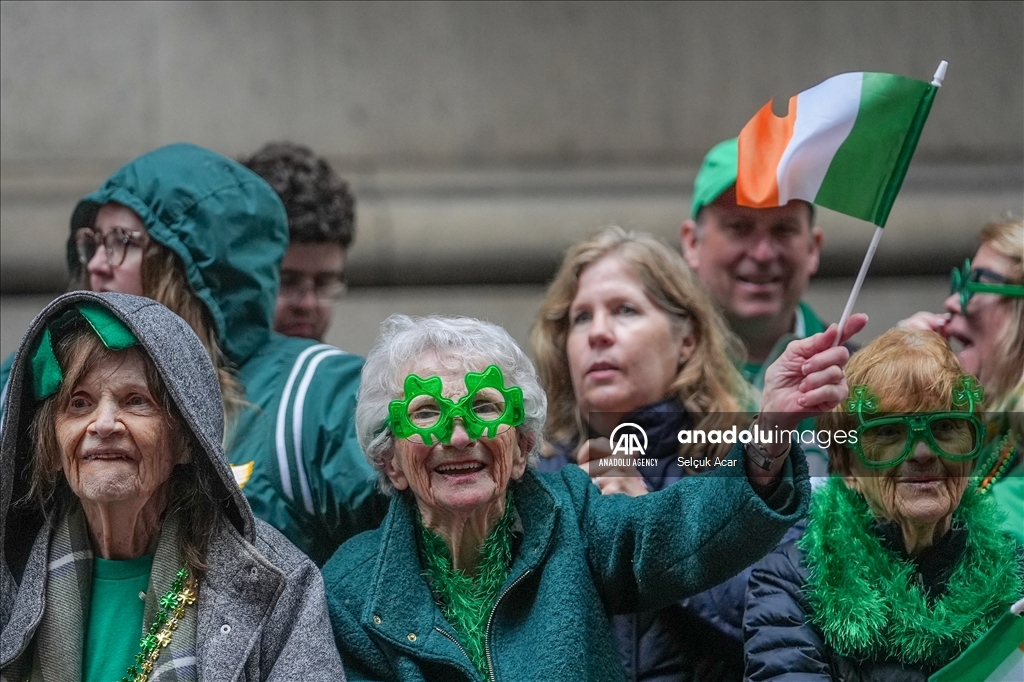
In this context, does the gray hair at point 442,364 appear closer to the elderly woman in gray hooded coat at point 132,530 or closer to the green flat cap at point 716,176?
the elderly woman in gray hooded coat at point 132,530

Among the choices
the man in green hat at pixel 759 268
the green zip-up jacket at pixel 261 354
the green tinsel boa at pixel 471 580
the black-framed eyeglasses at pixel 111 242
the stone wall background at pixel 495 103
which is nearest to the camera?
the green tinsel boa at pixel 471 580

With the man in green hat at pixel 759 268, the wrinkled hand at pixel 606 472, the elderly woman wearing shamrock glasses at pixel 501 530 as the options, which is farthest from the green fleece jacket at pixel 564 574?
the man in green hat at pixel 759 268

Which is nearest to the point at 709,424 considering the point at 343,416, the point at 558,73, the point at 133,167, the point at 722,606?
the point at 722,606

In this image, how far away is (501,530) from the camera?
2998mm

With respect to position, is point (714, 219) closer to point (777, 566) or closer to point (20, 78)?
point (777, 566)

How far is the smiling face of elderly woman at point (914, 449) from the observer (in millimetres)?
2881

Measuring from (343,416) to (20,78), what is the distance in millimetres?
2563

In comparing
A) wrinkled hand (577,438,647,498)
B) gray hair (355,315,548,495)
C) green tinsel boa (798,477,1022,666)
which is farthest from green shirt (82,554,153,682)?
green tinsel boa (798,477,1022,666)

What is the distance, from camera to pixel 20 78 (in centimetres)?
532

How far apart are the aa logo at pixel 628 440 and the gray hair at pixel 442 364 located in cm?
36

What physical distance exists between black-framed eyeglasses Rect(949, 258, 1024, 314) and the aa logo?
0.71 m

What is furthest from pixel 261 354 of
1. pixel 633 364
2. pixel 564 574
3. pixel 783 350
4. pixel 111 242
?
pixel 783 350

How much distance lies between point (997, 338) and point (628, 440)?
773 millimetres

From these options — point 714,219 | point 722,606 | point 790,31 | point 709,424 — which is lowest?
point 722,606
